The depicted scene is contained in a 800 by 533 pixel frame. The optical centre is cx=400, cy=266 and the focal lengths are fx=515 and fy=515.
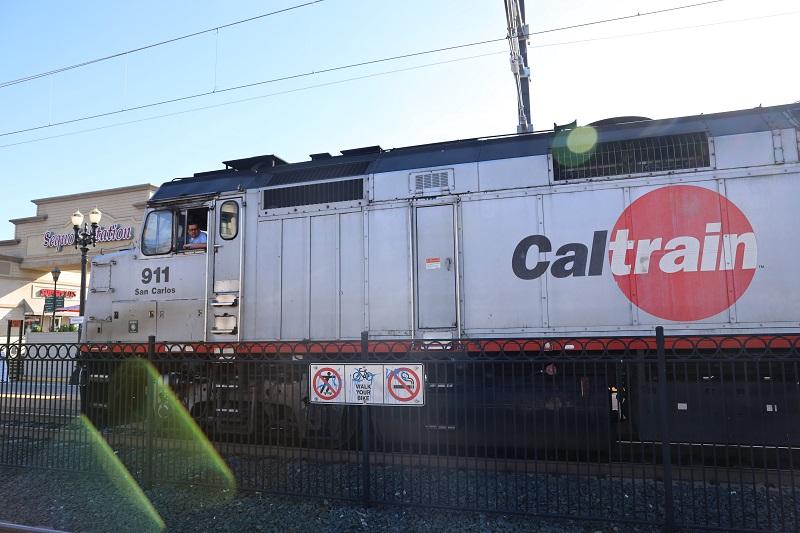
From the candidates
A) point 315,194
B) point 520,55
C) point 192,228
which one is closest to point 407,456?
point 315,194

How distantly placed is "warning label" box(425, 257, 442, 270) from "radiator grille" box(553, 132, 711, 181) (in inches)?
74.3

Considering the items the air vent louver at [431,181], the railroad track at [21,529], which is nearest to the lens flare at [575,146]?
the air vent louver at [431,181]

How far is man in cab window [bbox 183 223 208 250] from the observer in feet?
27.4

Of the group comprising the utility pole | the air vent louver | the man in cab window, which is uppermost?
the utility pole

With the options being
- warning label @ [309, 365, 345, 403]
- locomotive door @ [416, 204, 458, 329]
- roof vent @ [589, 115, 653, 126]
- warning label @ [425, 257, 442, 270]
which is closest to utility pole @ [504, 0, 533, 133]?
roof vent @ [589, 115, 653, 126]

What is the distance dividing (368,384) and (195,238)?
4.75m

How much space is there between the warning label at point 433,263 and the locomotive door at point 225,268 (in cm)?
303

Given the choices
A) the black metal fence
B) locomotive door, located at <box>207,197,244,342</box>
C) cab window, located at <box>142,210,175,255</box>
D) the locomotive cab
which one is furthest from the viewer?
cab window, located at <box>142,210,175,255</box>

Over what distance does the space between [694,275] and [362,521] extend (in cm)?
456

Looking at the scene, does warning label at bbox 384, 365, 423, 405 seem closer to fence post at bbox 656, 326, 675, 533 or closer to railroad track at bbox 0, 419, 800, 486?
railroad track at bbox 0, 419, 800, 486

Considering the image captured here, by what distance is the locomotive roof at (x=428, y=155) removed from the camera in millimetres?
6340

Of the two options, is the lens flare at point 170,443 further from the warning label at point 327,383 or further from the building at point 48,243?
the building at point 48,243

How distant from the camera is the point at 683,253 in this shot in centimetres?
605

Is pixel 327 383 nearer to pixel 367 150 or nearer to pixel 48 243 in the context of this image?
pixel 367 150
